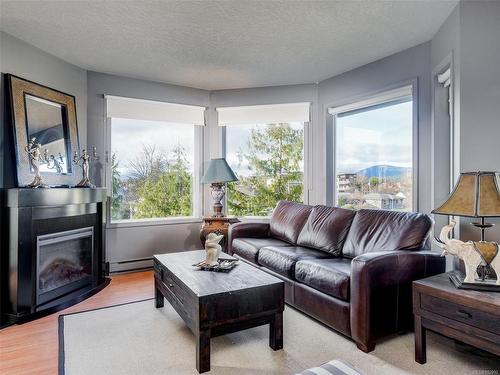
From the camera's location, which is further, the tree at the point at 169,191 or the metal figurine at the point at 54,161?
the tree at the point at 169,191

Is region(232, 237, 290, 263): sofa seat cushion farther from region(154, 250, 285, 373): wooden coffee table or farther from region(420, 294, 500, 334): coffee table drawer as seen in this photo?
region(420, 294, 500, 334): coffee table drawer

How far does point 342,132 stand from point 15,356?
3890mm

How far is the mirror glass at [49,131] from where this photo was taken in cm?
301

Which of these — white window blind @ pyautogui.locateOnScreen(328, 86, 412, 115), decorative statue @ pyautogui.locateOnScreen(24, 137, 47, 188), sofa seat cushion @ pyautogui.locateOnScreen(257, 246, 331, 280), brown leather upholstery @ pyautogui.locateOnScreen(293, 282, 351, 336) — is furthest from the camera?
white window blind @ pyautogui.locateOnScreen(328, 86, 412, 115)

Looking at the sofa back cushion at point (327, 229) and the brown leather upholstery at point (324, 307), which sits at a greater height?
the sofa back cushion at point (327, 229)

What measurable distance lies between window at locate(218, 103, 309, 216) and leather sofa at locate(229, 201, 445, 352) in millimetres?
1047

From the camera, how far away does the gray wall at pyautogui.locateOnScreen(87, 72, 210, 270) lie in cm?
381

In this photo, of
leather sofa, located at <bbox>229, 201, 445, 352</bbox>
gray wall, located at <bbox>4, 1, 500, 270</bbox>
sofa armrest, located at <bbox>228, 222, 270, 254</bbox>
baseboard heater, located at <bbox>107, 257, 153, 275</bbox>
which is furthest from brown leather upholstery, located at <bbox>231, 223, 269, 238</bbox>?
baseboard heater, located at <bbox>107, 257, 153, 275</bbox>

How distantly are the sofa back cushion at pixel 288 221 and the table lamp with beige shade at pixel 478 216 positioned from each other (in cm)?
174

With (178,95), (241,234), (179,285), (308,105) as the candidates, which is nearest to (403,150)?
(308,105)

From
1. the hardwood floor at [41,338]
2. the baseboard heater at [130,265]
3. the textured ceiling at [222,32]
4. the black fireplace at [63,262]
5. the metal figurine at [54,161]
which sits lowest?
the hardwood floor at [41,338]

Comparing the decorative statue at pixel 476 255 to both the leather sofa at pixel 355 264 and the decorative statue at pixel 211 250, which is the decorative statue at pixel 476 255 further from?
the decorative statue at pixel 211 250

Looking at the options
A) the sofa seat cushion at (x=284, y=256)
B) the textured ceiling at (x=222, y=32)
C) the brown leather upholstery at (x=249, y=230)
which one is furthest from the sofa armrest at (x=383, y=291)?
the textured ceiling at (x=222, y=32)

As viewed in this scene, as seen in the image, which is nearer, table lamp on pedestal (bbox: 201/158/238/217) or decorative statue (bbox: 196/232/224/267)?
decorative statue (bbox: 196/232/224/267)
